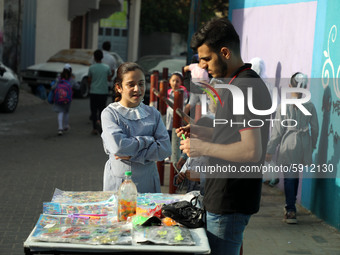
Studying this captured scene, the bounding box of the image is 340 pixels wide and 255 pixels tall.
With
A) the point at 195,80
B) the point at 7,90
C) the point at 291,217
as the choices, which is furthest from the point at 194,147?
the point at 7,90

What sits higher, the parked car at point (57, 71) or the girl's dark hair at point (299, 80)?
the girl's dark hair at point (299, 80)

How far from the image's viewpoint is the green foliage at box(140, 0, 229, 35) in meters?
41.1

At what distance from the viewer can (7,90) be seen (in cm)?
1573

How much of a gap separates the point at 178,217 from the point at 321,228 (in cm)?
357

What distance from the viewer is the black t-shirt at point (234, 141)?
306 cm

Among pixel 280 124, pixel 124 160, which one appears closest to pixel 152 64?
pixel 280 124

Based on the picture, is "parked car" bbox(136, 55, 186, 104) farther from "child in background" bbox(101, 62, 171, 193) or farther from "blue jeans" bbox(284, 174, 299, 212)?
"child in background" bbox(101, 62, 171, 193)

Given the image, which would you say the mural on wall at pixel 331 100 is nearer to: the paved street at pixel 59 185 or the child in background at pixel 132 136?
the paved street at pixel 59 185

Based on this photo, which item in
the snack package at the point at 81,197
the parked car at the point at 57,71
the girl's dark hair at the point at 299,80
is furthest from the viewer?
the parked car at the point at 57,71

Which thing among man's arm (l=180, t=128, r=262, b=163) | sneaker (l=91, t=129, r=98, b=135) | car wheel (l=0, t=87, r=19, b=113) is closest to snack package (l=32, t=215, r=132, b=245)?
man's arm (l=180, t=128, r=262, b=163)

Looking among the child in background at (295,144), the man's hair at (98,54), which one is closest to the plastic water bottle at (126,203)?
the child in background at (295,144)

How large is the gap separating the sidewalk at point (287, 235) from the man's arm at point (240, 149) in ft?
9.34

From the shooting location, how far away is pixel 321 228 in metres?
6.66

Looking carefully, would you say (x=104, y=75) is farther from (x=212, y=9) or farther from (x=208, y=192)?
(x=212, y=9)
